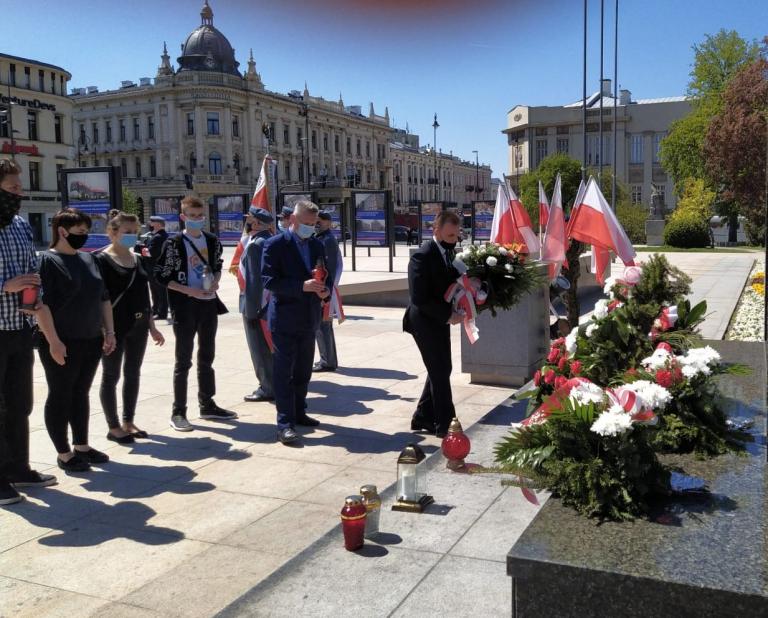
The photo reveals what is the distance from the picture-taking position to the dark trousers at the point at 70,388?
5.43 meters

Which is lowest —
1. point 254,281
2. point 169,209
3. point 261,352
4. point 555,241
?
point 261,352

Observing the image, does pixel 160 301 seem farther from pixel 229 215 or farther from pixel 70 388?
pixel 229 215

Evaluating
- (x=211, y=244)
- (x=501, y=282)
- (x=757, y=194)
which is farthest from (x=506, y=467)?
(x=757, y=194)

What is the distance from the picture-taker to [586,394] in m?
3.04

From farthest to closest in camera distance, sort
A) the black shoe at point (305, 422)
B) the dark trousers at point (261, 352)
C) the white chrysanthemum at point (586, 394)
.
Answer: the dark trousers at point (261, 352), the black shoe at point (305, 422), the white chrysanthemum at point (586, 394)

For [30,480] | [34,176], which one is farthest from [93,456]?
[34,176]

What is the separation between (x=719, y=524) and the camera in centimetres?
254

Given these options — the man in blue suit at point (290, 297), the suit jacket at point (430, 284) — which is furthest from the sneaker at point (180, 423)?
the suit jacket at point (430, 284)

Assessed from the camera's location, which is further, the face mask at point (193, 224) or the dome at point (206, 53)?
the dome at point (206, 53)

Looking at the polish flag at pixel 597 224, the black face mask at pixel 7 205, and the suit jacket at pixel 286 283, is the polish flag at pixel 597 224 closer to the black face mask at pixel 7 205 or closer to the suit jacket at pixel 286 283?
the suit jacket at pixel 286 283

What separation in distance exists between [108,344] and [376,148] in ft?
407

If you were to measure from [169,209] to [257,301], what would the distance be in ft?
75.1

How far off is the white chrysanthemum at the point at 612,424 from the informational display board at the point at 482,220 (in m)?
29.3

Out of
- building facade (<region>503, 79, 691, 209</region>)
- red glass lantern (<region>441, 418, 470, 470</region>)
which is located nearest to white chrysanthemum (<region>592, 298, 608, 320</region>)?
red glass lantern (<region>441, 418, 470, 470</region>)
